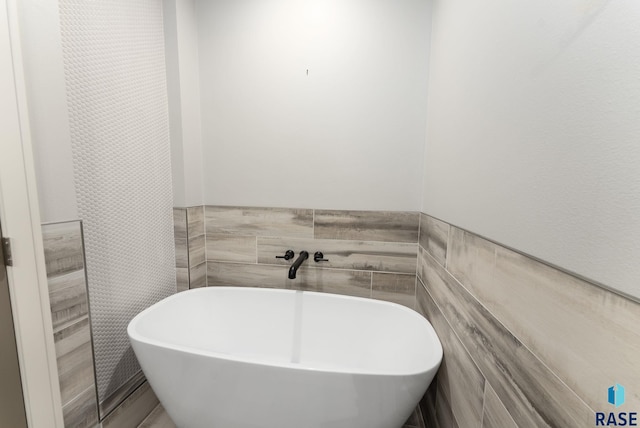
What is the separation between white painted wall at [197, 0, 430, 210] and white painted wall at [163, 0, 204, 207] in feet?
0.18

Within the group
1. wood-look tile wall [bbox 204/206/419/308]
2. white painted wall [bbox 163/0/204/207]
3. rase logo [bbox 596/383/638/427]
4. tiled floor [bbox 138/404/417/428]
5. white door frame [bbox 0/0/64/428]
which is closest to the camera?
Result: rase logo [bbox 596/383/638/427]

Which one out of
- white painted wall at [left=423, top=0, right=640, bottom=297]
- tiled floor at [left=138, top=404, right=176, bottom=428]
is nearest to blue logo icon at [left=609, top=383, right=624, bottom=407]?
white painted wall at [left=423, top=0, right=640, bottom=297]

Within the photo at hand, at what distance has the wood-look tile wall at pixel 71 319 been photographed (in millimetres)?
935

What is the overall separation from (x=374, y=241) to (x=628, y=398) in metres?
1.20

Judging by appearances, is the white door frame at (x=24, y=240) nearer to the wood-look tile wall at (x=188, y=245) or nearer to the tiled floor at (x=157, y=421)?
the tiled floor at (x=157, y=421)

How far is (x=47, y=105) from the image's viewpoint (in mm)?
896

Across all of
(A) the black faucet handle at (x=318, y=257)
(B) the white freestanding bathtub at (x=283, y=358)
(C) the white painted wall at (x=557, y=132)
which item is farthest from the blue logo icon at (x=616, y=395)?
(A) the black faucet handle at (x=318, y=257)

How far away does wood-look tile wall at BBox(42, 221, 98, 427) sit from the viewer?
3.07 feet

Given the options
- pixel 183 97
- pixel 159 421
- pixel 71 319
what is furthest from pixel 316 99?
pixel 159 421

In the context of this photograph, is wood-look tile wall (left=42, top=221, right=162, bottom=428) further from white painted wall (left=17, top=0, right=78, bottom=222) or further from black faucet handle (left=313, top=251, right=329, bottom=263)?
black faucet handle (left=313, top=251, right=329, bottom=263)

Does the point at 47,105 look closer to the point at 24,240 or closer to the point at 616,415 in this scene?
the point at 24,240

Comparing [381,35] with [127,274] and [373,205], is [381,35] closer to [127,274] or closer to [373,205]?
[373,205]

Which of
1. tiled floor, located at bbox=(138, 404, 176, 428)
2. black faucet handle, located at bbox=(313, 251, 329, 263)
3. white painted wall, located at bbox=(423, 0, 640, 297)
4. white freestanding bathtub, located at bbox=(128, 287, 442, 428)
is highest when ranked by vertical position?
white painted wall, located at bbox=(423, 0, 640, 297)

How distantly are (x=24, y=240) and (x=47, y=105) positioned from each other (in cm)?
46
